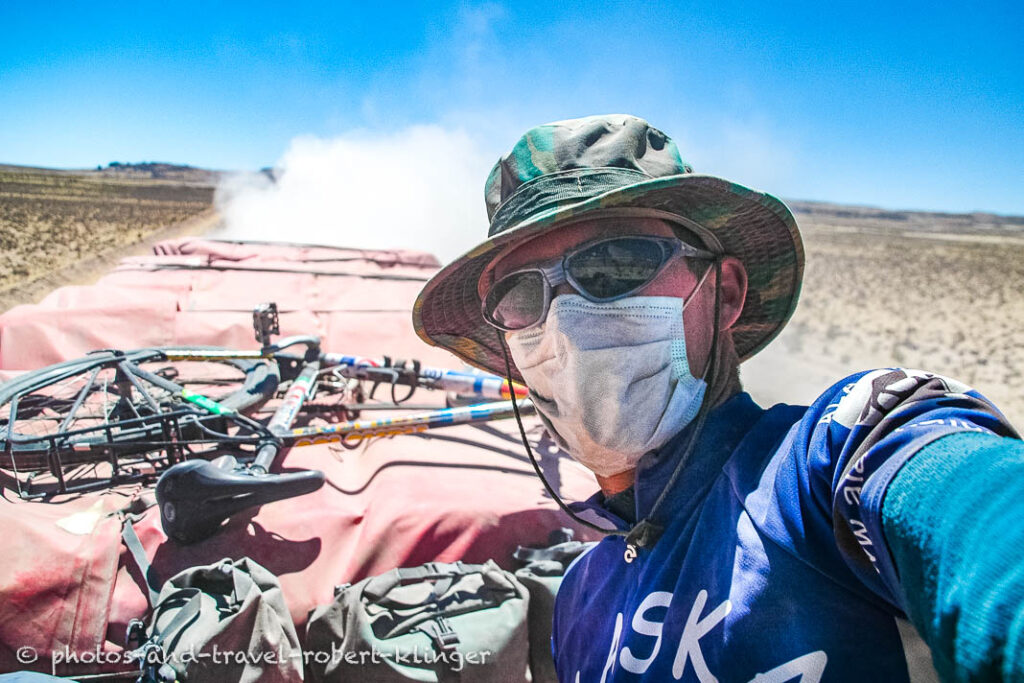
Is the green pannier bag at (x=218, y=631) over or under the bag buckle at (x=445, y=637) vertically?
over

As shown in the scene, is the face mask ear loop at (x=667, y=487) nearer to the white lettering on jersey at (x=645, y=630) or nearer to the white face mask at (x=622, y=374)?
the white face mask at (x=622, y=374)

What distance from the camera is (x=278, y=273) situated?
6508 mm

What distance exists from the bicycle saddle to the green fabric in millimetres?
2439

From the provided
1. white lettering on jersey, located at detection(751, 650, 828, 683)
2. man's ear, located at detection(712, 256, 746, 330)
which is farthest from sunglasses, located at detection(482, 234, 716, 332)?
white lettering on jersey, located at detection(751, 650, 828, 683)

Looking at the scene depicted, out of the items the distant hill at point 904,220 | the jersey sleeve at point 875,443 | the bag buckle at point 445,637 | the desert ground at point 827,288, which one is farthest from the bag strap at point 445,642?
the distant hill at point 904,220

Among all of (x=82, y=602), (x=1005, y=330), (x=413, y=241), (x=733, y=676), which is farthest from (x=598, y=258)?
(x=1005, y=330)

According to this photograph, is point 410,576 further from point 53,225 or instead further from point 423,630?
point 53,225

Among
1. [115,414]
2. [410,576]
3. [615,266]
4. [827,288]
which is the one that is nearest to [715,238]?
[615,266]

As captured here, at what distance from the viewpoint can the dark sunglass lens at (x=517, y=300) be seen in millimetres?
1316

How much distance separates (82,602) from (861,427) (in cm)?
257

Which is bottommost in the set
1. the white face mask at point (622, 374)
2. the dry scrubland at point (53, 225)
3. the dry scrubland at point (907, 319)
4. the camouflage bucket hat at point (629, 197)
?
the dry scrubland at point (907, 319)

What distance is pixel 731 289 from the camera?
1405 mm

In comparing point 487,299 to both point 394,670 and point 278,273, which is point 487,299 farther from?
point 278,273

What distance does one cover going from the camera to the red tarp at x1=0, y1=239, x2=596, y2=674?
205 cm
